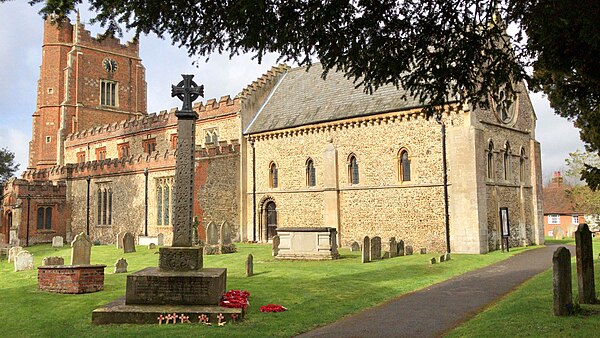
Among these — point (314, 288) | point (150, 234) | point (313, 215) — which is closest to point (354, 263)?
point (314, 288)

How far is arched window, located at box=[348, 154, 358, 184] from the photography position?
24.3 metres

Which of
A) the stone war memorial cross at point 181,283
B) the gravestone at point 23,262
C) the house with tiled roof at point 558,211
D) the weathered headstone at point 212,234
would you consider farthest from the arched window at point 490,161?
the house with tiled roof at point 558,211

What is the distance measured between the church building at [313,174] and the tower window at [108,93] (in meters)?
7.57

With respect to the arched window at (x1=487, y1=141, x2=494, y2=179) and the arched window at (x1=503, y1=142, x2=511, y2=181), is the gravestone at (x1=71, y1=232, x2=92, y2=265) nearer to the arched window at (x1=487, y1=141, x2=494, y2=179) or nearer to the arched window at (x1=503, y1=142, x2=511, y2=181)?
the arched window at (x1=487, y1=141, x2=494, y2=179)

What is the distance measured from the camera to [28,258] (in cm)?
1803

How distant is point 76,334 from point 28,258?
1190 centimetres

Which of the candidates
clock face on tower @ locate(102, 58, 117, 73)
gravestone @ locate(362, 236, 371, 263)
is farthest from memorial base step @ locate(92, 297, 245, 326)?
clock face on tower @ locate(102, 58, 117, 73)

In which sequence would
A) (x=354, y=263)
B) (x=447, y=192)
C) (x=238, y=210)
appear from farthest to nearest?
1. (x=238, y=210)
2. (x=447, y=192)
3. (x=354, y=263)

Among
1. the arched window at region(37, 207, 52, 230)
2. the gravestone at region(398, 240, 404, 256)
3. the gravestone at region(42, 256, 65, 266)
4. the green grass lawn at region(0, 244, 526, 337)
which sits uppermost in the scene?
the arched window at region(37, 207, 52, 230)

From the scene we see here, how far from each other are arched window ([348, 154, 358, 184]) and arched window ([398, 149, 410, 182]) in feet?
8.10

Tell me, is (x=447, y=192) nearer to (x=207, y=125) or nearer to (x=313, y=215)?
(x=313, y=215)

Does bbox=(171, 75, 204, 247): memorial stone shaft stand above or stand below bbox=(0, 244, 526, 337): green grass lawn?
above

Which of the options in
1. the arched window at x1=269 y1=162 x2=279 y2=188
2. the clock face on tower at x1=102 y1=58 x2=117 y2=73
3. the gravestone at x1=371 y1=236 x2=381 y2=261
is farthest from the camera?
the clock face on tower at x1=102 y1=58 x2=117 y2=73

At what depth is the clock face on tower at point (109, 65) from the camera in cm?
4702
